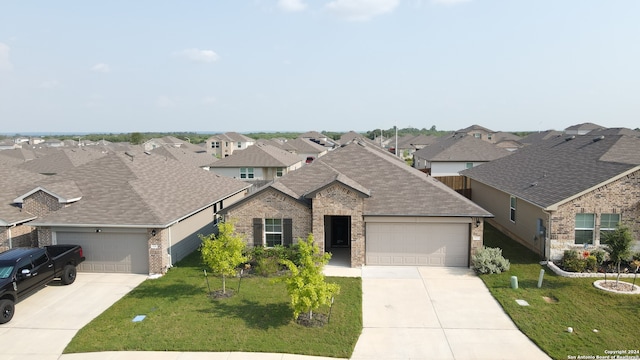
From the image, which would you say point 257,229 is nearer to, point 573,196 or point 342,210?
Result: point 342,210

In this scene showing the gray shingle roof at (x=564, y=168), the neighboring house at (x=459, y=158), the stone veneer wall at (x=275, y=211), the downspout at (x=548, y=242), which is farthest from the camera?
the neighboring house at (x=459, y=158)

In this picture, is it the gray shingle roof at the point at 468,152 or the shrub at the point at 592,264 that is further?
the gray shingle roof at the point at 468,152

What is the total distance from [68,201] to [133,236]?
4.17m

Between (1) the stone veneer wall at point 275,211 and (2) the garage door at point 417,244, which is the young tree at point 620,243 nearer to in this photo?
(2) the garage door at point 417,244

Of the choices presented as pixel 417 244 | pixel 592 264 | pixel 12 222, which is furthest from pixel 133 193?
pixel 592 264

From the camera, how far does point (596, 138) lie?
2400cm

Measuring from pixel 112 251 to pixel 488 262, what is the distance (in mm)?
16136

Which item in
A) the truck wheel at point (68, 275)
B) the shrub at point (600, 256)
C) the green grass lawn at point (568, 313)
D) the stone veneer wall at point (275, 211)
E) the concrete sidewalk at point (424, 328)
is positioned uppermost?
the stone veneer wall at point (275, 211)

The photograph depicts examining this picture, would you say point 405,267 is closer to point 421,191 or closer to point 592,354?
point 421,191

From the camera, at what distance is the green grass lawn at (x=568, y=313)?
11.7 m

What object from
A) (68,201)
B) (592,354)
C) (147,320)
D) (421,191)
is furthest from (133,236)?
(592,354)

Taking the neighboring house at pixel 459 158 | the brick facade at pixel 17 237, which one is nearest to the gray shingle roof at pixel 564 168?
the neighboring house at pixel 459 158

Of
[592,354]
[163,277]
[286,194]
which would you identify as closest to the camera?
[592,354]

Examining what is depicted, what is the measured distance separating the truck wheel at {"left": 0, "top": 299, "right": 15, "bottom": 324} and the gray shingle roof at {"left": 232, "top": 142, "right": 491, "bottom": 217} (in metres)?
10.5
